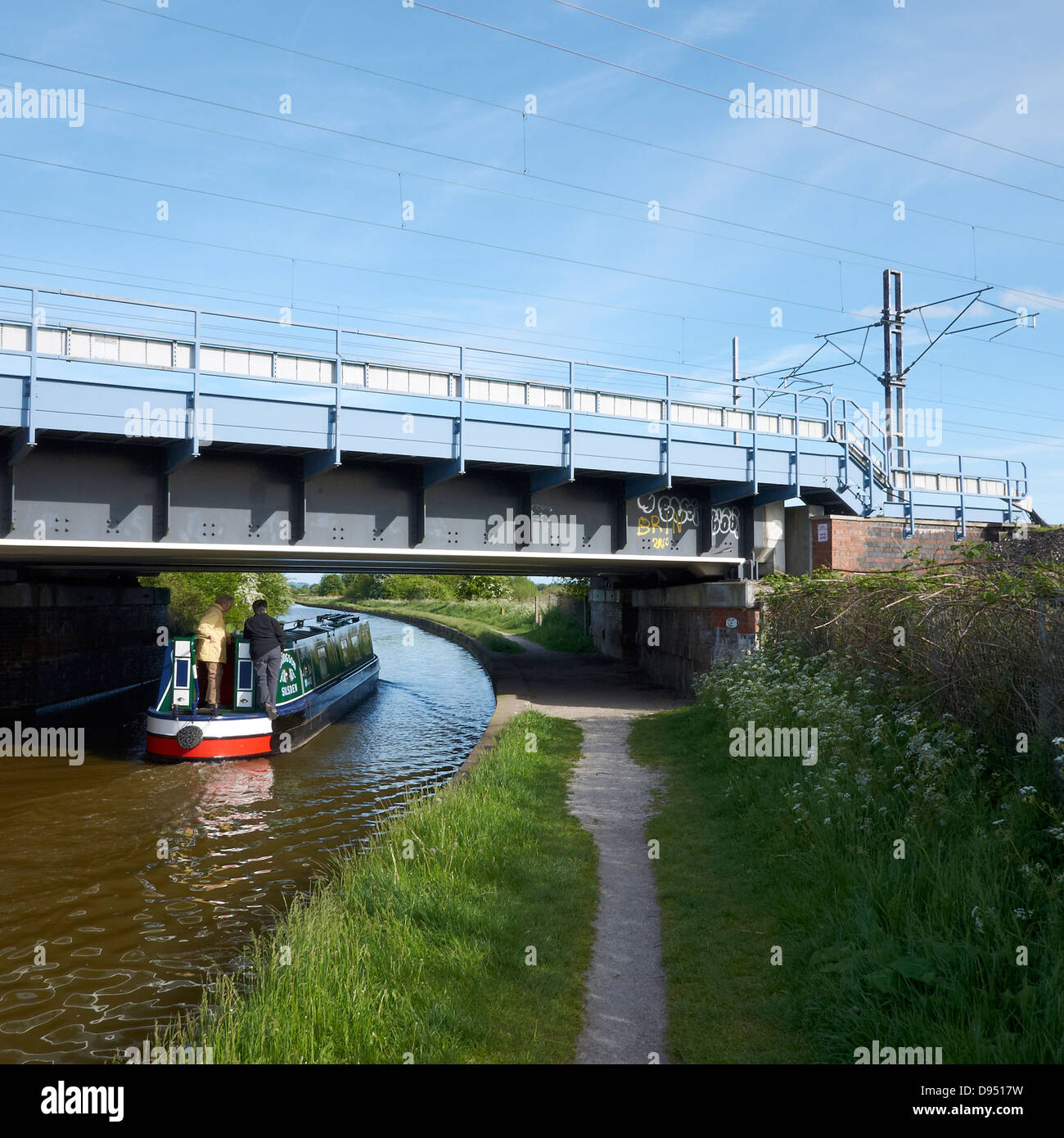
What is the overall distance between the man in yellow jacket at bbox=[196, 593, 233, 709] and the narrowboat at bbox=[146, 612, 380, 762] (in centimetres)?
23

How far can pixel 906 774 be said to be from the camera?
20.6ft

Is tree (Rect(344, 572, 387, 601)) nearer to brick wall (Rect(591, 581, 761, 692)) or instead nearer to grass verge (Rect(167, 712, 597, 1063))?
brick wall (Rect(591, 581, 761, 692))

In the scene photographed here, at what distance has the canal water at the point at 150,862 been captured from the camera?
5.55 meters

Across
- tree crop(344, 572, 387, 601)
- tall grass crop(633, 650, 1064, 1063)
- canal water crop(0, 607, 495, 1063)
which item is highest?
tree crop(344, 572, 387, 601)

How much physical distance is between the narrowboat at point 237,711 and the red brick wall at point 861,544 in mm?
9587

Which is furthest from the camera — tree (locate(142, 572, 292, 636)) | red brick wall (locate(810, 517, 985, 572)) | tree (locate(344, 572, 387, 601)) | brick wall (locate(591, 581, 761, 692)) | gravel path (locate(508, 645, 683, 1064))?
tree (locate(344, 572, 387, 601))

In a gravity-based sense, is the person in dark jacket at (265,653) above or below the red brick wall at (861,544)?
below

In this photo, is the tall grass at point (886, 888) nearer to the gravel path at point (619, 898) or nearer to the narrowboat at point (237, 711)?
the gravel path at point (619, 898)

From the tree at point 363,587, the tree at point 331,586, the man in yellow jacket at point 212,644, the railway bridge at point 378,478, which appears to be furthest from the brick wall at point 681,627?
the tree at point 331,586

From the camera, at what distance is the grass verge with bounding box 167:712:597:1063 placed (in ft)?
13.3

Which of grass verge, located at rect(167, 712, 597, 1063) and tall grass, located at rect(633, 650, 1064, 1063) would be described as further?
grass verge, located at rect(167, 712, 597, 1063)

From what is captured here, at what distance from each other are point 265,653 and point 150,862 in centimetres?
540

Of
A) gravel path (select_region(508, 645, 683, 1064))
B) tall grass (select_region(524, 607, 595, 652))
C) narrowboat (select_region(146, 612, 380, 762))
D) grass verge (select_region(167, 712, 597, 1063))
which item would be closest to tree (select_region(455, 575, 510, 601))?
tall grass (select_region(524, 607, 595, 652))

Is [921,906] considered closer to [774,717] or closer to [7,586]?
[774,717]
